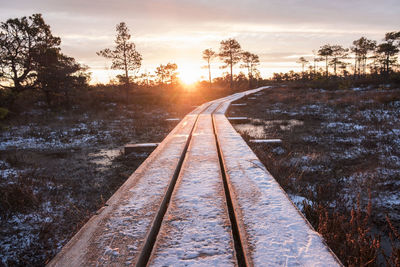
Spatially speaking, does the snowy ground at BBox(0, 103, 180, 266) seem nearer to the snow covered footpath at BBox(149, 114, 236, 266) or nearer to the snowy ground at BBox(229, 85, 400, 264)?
the snow covered footpath at BBox(149, 114, 236, 266)

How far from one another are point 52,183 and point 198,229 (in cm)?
443

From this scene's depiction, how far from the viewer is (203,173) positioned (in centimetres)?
222

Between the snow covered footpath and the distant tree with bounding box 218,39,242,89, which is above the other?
the distant tree with bounding box 218,39,242,89

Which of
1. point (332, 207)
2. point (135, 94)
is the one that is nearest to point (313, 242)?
point (332, 207)

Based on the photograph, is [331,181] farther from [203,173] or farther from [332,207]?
[203,173]

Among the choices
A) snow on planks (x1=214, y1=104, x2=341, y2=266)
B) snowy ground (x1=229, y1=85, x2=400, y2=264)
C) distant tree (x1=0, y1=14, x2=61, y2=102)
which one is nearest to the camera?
snow on planks (x1=214, y1=104, x2=341, y2=266)

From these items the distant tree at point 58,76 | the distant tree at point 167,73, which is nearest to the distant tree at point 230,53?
the distant tree at point 167,73

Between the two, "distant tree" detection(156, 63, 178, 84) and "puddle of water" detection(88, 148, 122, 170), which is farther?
"distant tree" detection(156, 63, 178, 84)

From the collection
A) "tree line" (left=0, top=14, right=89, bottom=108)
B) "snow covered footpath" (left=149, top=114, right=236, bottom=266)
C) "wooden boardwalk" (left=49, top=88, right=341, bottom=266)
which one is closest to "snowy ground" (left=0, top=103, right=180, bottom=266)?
"wooden boardwalk" (left=49, top=88, right=341, bottom=266)

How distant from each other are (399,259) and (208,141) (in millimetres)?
2778

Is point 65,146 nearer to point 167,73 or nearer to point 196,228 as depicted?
point 196,228

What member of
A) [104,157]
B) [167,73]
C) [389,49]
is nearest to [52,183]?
[104,157]

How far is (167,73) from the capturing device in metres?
40.1

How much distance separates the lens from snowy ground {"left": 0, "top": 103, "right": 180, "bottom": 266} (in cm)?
284
